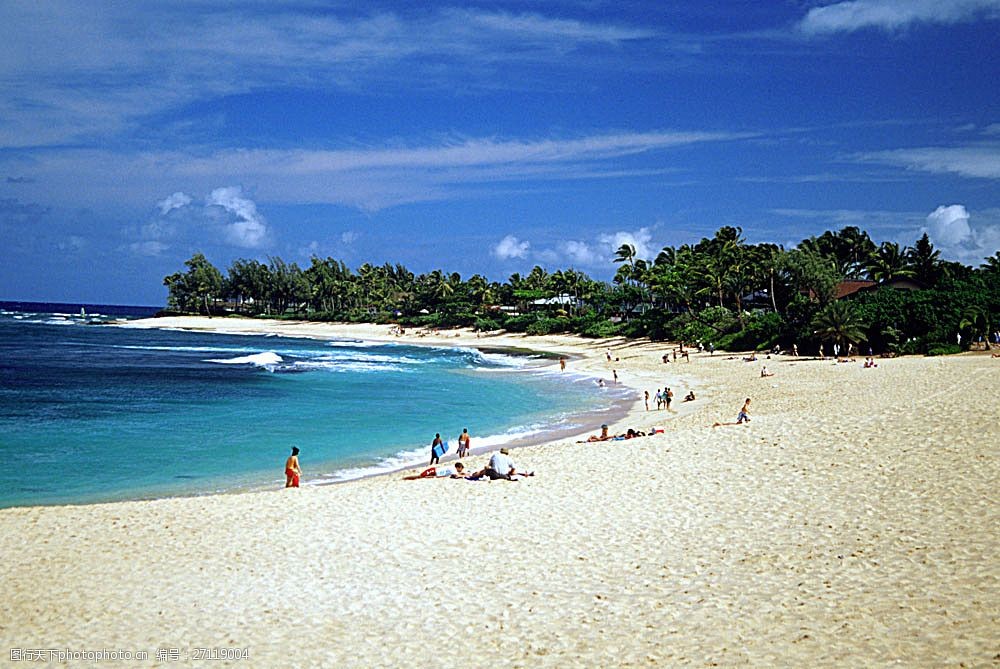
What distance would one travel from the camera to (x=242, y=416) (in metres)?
27.2

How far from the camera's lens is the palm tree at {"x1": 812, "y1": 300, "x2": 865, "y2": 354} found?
131 feet

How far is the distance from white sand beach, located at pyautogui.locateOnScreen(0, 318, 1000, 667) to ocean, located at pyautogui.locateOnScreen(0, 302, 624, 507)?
3918 millimetres

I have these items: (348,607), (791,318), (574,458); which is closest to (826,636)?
(348,607)

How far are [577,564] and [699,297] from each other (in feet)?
179

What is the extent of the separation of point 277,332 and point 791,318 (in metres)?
65.6

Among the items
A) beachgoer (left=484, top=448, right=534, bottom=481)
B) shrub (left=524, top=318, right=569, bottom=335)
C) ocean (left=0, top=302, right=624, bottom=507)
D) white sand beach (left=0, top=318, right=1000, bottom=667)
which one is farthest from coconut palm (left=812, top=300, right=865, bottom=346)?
shrub (left=524, top=318, right=569, bottom=335)

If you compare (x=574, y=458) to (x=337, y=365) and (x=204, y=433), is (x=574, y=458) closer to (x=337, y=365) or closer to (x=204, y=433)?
(x=204, y=433)

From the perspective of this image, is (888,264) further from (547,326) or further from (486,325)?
(486,325)

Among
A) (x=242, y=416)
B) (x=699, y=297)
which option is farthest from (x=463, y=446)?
(x=699, y=297)

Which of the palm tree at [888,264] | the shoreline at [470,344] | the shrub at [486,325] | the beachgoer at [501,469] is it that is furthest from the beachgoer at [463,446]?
the shrub at [486,325]

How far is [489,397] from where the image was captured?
108 feet

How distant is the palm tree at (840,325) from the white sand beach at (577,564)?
80.3ft

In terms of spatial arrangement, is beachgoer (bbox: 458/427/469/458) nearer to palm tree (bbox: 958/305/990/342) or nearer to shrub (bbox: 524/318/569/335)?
palm tree (bbox: 958/305/990/342)

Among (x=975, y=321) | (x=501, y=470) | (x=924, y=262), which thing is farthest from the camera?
(x=924, y=262)
